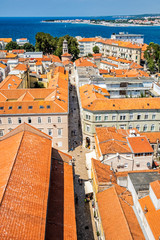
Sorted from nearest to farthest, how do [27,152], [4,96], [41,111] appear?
[27,152]
[41,111]
[4,96]

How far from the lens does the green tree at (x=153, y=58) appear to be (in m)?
114

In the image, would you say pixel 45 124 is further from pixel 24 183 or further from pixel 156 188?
pixel 156 188

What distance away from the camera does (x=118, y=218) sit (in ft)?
96.8

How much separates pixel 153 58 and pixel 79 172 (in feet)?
302

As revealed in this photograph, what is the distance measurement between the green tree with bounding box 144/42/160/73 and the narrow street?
169 ft

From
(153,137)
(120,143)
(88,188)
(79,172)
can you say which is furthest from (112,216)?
(153,137)

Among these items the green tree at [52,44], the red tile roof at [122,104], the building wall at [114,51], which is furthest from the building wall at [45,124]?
the green tree at [52,44]

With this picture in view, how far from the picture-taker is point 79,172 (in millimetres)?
47000

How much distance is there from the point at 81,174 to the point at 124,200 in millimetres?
14867

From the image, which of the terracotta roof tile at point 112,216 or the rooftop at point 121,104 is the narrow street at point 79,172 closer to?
the terracotta roof tile at point 112,216

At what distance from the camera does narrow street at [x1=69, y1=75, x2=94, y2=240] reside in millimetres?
34438

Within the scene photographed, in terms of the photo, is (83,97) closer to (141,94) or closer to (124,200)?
(141,94)

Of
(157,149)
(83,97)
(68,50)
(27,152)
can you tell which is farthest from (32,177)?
(68,50)

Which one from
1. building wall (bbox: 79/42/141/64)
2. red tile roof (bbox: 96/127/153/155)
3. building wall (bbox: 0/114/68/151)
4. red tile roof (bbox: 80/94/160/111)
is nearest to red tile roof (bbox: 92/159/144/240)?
red tile roof (bbox: 96/127/153/155)
